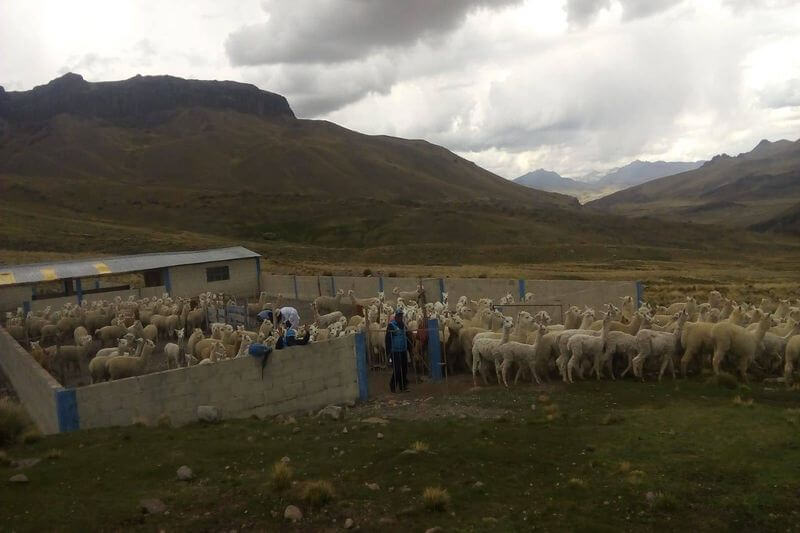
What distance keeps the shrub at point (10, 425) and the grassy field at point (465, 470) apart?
69 centimetres

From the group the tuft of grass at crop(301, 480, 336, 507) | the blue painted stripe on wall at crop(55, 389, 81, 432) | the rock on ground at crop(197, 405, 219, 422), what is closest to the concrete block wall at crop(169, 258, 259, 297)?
the rock on ground at crop(197, 405, 219, 422)

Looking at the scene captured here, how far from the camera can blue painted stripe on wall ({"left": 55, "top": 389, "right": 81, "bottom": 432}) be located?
1144cm

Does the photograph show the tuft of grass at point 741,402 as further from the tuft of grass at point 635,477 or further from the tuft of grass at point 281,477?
the tuft of grass at point 281,477

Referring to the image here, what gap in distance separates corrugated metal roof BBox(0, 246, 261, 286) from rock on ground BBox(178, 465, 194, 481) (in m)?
29.3

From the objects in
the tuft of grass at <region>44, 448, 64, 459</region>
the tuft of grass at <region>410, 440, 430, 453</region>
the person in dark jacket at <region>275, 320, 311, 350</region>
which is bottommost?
the tuft of grass at <region>410, 440, 430, 453</region>

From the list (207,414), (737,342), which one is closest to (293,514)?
(207,414)

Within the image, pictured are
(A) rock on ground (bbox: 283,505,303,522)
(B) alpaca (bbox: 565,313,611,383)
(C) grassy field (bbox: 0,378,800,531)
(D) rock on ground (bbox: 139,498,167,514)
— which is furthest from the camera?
(B) alpaca (bbox: 565,313,611,383)

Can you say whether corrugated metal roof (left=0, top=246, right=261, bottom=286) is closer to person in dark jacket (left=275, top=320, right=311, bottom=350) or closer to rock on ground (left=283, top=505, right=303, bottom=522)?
person in dark jacket (left=275, top=320, right=311, bottom=350)

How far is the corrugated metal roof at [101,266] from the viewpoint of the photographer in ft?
114

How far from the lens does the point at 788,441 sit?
9602 mm

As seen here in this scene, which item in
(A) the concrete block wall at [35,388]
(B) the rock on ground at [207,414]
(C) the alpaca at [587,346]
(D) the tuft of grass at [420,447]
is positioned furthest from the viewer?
(C) the alpaca at [587,346]

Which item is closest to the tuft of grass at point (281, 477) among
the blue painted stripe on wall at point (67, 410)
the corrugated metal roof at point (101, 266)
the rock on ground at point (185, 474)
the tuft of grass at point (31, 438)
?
the rock on ground at point (185, 474)

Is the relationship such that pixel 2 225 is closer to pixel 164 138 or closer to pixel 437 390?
pixel 437 390

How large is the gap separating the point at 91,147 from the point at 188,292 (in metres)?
156
